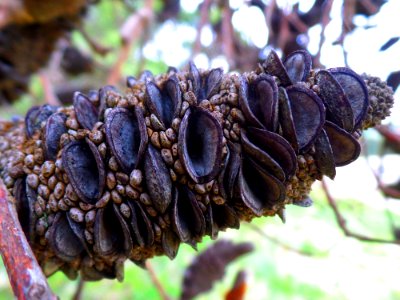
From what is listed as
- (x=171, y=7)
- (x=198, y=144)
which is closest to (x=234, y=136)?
(x=198, y=144)

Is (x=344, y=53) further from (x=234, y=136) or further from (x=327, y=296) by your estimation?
(x=327, y=296)

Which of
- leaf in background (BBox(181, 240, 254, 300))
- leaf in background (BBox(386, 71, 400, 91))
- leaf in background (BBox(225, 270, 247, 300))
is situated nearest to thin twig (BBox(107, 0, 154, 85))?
leaf in background (BBox(181, 240, 254, 300))

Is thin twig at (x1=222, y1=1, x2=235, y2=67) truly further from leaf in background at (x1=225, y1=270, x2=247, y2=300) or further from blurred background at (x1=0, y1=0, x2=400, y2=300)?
leaf in background at (x1=225, y1=270, x2=247, y2=300)

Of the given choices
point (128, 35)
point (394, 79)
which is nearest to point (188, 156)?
point (394, 79)

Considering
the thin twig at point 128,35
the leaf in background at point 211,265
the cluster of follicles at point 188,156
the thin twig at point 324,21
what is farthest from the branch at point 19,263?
the thin twig at point 128,35

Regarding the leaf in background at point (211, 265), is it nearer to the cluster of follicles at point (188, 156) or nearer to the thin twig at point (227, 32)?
the thin twig at point (227, 32)

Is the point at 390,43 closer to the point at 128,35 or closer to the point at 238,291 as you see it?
the point at 238,291

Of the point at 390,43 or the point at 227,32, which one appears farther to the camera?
the point at 227,32
